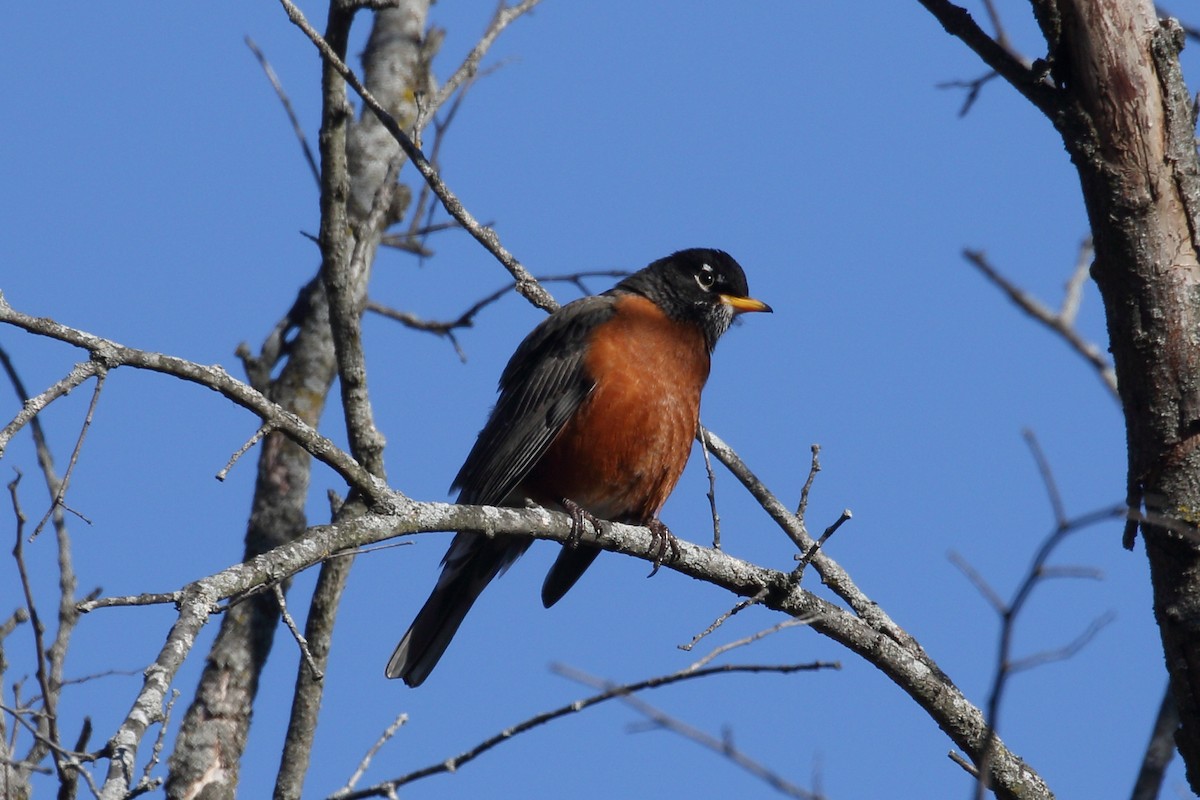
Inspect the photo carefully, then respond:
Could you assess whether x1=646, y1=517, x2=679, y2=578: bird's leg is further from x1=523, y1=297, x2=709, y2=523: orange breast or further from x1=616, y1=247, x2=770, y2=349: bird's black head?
x1=616, y1=247, x2=770, y2=349: bird's black head

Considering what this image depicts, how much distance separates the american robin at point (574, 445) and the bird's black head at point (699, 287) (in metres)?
0.52

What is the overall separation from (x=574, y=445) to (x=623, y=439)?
26 cm

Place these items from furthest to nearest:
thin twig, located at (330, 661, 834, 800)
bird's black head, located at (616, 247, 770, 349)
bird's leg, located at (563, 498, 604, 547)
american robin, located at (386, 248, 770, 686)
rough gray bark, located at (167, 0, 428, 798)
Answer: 1. bird's black head, located at (616, 247, 770, 349)
2. american robin, located at (386, 248, 770, 686)
3. rough gray bark, located at (167, 0, 428, 798)
4. bird's leg, located at (563, 498, 604, 547)
5. thin twig, located at (330, 661, 834, 800)

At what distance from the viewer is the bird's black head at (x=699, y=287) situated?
310 inches

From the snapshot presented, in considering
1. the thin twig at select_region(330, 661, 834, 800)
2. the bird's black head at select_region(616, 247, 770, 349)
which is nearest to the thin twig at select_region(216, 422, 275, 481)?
the thin twig at select_region(330, 661, 834, 800)

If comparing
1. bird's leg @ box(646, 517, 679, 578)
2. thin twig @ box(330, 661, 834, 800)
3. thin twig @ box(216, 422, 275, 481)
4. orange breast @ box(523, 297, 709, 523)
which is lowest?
thin twig @ box(330, 661, 834, 800)

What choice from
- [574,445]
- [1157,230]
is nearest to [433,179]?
[574,445]

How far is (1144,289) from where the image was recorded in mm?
4105

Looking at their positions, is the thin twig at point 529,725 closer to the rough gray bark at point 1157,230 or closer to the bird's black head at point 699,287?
the rough gray bark at point 1157,230

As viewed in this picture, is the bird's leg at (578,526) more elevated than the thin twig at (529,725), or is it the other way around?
the bird's leg at (578,526)

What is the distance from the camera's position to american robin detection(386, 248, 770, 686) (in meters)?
6.71

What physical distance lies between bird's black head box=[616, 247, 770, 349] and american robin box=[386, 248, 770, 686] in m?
0.52

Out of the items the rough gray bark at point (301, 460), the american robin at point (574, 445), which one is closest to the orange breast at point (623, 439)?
the american robin at point (574, 445)

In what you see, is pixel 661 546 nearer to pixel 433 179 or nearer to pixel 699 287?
pixel 433 179
